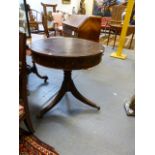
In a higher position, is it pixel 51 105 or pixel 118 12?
pixel 118 12

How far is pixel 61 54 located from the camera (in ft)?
5.04

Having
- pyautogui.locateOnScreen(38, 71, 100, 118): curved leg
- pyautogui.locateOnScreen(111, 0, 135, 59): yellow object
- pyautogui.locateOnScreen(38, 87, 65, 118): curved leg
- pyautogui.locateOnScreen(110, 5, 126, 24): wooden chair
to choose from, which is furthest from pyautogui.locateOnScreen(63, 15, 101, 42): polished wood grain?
pyautogui.locateOnScreen(110, 5, 126, 24): wooden chair

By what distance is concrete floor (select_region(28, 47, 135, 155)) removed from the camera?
153cm

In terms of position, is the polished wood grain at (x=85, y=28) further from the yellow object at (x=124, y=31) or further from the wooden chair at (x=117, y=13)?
the wooden chair at (x=117, y=13)

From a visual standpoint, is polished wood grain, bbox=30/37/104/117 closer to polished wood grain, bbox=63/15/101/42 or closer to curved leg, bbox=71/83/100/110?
curved leg, bbox=71/83/100/110

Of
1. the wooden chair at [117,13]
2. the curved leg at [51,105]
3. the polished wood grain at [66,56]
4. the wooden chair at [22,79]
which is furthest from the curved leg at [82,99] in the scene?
the wooden chair at [117,13]

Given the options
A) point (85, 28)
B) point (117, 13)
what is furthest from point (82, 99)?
point (117, 13)

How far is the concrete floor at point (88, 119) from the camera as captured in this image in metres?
1.53

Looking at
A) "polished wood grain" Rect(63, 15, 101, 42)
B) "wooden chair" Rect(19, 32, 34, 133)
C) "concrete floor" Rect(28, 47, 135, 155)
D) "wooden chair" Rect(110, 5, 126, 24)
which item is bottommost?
"concrete floor" Rect(28, 47, 135, 155)

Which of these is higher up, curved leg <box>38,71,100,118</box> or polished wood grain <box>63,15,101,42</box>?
→ polished wood grain <box>63,15,101,42</box>

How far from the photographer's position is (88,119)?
6.15 ft

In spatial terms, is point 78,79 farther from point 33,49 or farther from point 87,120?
point 33,49

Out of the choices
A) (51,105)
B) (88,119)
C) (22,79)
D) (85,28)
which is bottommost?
(88,119)

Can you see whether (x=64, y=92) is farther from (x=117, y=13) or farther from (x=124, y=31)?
(x=117, y=13)
